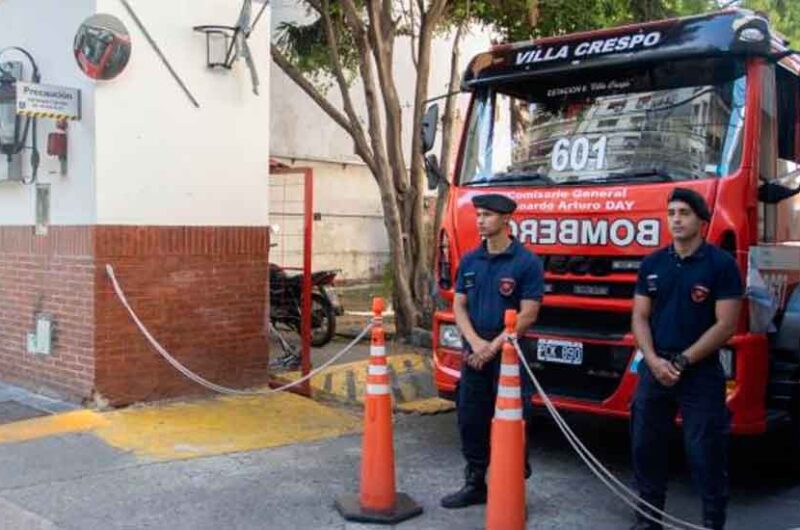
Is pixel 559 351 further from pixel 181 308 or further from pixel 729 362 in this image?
pixel 181 308

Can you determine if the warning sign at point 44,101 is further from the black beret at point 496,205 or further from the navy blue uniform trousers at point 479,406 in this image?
the navy blue uniform trousers at point 479,406

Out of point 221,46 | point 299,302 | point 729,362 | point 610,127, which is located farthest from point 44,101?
point 729,362

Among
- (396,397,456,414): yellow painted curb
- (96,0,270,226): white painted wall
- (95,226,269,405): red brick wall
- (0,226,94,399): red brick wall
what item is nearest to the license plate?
(396,397,456,414): yellow painted curb

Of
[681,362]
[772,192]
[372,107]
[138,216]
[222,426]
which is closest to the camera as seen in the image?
[681,362]

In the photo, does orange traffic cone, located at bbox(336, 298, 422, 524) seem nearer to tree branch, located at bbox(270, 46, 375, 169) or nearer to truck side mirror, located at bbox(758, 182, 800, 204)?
truck side mirror, located at bbox(758, 182, 800, 204)

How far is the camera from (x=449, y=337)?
6473 millimetres

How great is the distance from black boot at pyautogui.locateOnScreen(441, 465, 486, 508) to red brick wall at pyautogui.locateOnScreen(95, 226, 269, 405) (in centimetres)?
311

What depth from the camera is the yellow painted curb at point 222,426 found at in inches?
260

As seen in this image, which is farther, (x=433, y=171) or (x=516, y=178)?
(x=433, y=171)

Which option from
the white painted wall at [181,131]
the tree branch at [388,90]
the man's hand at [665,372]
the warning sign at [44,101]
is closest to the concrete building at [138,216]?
the white painted wall at [181,131]

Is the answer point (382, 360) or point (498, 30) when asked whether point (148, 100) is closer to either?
point (382, 360)

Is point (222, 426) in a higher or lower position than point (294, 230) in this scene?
lower

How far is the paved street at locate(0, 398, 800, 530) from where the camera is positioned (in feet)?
17.1

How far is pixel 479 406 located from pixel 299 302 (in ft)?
18.7
